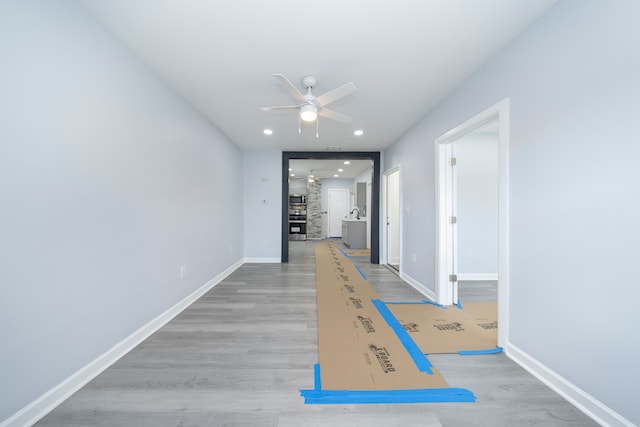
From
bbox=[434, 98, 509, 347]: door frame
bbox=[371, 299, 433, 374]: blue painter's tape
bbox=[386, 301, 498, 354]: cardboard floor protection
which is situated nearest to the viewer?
bbox=[371, 299, 433, 374]: blue painter's tape

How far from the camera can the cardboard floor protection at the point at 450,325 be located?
2.03m

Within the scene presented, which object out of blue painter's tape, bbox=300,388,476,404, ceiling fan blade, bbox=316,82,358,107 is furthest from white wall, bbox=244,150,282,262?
blue painter's tape, bbox=300,388,476,404

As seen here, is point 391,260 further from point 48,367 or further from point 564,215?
point 48,367

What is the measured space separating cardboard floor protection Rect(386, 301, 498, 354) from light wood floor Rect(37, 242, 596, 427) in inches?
6.5

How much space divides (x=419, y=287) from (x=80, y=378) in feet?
11.7

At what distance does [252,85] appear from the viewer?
2453mm

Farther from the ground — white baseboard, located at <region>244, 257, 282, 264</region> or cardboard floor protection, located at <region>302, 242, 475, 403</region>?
white baseboard, located at <region>244, 257, 282, 264</region>

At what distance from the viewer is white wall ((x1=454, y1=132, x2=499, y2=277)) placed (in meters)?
3.98

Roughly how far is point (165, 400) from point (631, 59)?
10.2ft

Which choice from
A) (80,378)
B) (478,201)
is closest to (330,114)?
(80,378)

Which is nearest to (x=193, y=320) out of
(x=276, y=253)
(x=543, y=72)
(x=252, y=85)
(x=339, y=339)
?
(x=339, y=339)

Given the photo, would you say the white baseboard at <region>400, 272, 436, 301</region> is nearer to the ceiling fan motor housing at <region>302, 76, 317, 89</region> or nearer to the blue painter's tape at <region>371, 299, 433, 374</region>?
the blue painter's tape at <region>371, 299, 433, 374</region>

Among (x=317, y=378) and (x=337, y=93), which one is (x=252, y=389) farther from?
(x=337, y=93)

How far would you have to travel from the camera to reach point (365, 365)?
1770mm
